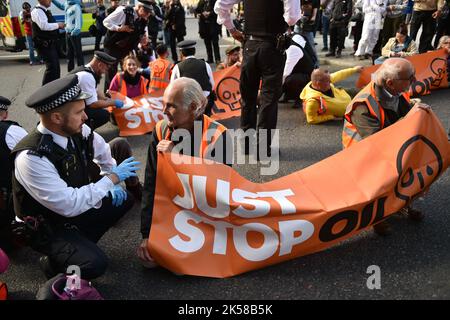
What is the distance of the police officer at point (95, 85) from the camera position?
4.72m

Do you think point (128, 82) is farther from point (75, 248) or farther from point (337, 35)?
point (337, 35)

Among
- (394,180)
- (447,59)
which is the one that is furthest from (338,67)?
(394,180)

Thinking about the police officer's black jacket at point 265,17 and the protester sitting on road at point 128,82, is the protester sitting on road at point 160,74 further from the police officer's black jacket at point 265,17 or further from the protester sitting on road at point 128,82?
the police officer's black jacket at point 265,17

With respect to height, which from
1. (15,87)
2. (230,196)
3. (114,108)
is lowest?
(15,87)

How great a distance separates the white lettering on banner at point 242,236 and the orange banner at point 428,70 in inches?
172

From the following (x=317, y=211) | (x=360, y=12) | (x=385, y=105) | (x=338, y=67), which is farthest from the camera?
(x=360, y=12)

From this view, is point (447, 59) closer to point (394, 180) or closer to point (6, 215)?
point (394, 180)

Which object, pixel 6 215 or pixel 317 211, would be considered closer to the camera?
pixel 317 211

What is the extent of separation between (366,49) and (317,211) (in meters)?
7.41

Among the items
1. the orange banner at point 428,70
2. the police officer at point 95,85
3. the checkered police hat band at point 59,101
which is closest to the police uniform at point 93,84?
the police officer at point 95,85

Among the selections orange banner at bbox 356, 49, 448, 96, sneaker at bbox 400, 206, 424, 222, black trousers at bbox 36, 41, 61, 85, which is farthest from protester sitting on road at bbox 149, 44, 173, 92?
sneaker at bbox 400, 206, 424, 222

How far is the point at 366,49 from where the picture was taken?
9141 millimetres

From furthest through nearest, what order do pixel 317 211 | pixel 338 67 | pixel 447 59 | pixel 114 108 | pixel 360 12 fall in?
pixel 360 12 < pixel 338 67 < pixel 447 59 < pixel 114 108 < pixel 317 211

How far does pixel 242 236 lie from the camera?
107 inches
